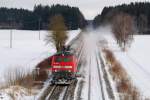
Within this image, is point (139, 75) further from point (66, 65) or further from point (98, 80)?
point (66, 65)

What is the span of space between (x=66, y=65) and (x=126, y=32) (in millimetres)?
39357

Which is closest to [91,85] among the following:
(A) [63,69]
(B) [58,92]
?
(A) [63,69]

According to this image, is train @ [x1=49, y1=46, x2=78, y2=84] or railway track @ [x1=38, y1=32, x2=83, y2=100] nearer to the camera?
railway track @ [x1=38, y1=32, x2=83, y2=100]

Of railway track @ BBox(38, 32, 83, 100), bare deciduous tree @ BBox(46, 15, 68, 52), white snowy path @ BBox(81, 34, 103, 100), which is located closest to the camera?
railway track @ BBox(38, 32, 83, 100)

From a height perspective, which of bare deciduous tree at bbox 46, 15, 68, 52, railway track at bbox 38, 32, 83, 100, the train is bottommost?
railway track at bbox 38, 32, 83, 100

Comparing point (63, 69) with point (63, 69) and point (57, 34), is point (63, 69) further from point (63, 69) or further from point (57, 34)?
point (57, 34)

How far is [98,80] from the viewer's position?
28516 millimetres

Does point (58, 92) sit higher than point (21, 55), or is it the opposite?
point (21, 55)

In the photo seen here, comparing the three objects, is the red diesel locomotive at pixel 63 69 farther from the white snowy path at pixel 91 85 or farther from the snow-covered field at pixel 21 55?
the snow-covered field at pixel 21 55

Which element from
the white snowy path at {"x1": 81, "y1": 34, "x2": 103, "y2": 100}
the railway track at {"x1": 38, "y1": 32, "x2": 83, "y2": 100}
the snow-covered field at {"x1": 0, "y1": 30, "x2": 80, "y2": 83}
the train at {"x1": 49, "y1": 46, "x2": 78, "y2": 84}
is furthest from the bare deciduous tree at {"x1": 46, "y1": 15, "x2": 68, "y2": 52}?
the railway track at {"x1": 38, "y1": 32, "x2": 83, "y2": 100}

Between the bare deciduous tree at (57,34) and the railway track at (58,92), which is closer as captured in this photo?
the railway track at (58,92)

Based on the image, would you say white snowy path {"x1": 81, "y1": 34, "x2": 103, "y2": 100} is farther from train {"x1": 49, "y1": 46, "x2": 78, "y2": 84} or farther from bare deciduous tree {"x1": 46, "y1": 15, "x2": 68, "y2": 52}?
bare deciduous tree {"x1": 46, "y1": 15, "x2": 68, "y2": 52}

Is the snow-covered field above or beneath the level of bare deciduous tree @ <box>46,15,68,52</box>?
beneath

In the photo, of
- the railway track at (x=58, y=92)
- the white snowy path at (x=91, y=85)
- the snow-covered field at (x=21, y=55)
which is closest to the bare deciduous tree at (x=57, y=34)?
the snow-covered field at (x=21, y=55)
